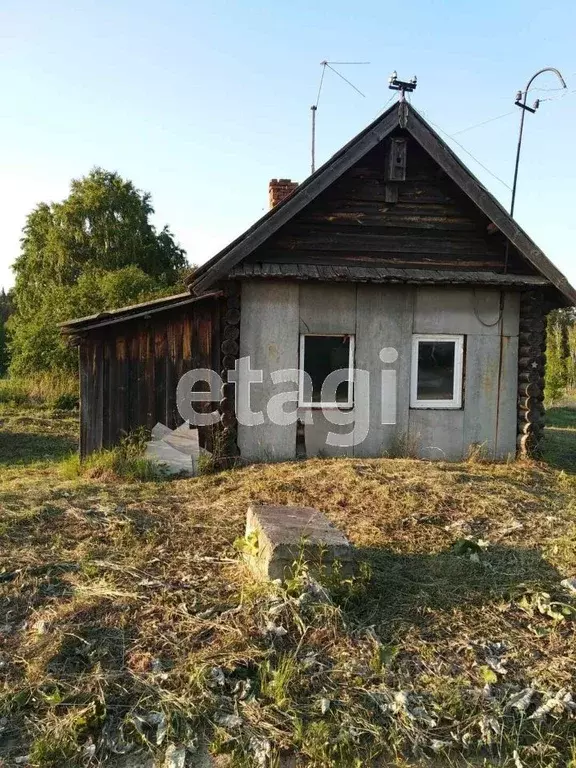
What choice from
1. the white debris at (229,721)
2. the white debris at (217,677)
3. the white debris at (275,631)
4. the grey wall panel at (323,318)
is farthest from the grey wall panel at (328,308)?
the white debris at (229,721)

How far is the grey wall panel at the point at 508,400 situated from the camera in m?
9.76

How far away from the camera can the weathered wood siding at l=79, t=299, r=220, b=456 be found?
31.2 feet

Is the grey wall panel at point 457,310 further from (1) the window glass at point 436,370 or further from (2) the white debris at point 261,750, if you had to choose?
(2) the white debris at point 261,750

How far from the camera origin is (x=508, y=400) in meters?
9.78

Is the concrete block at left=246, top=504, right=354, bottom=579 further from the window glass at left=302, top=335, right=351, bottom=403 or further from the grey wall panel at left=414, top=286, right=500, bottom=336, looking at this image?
the grey wall panel at left=414, top=286, right=500, bottom=336

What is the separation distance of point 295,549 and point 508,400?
6392 millimetres

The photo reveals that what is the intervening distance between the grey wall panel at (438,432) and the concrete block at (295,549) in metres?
4.83

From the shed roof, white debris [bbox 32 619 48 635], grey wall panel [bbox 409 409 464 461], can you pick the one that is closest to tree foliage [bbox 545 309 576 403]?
grey wall panel [bbox 409 409 464 461]

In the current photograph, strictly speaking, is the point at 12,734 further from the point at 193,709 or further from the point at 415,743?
the point at 415,743

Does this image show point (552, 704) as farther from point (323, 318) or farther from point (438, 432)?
point (323, 318)

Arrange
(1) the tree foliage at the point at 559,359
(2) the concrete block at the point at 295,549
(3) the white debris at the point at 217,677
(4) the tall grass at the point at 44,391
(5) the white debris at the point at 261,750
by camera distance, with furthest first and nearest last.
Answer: (1) the tree foliage at the point at 559,359 → (4) the tall grass at the point at 44,391 → (2) the concrete block at the point at 295,549 → (3) the white debris at the point at 217,677 → (5) the white debris at the point at 261,750

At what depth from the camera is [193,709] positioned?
11.0ft

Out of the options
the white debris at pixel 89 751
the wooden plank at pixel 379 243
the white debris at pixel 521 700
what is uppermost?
the wooden plank at pixel 379 243

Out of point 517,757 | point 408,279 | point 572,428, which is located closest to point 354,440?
point 408,279
